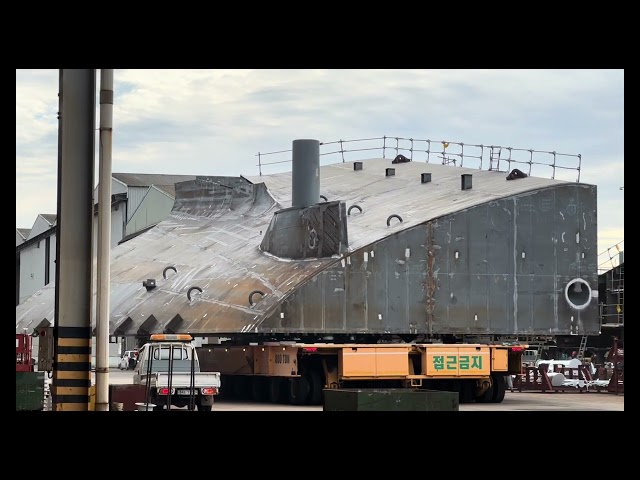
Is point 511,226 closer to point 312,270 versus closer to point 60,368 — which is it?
point 312,270

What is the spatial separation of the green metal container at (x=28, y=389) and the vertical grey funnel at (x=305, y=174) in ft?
45.4

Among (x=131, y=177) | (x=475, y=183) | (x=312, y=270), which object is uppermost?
(x=131, y=177)

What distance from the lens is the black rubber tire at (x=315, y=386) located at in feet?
107

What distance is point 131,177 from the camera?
8869cm

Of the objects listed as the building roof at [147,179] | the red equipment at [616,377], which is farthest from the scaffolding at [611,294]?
the building roof at [147,179]

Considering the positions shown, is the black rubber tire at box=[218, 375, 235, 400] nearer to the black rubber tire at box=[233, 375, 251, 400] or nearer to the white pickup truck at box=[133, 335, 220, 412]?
the black rubber tire at box=[233, 375, 251, 400]

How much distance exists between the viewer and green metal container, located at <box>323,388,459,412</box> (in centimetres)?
2020

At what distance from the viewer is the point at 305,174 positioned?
38281 mm

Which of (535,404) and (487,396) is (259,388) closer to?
(487,396)

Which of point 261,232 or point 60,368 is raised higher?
point 261,232
